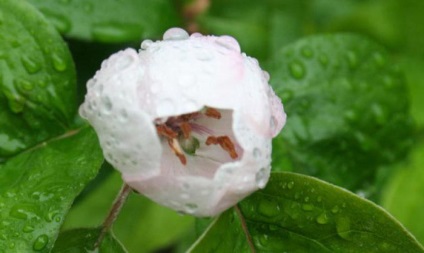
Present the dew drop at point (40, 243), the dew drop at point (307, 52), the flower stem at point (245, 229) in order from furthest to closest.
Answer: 1. the dew drop at point (307, 52)
2. the flower stem at point (245, 229)
3. the dew drop at point (40, 243)

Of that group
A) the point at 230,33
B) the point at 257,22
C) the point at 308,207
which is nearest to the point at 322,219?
the point at 308,207

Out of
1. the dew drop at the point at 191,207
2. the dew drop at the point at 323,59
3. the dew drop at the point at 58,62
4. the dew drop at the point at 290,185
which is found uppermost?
the dew drop at the point at 191,207

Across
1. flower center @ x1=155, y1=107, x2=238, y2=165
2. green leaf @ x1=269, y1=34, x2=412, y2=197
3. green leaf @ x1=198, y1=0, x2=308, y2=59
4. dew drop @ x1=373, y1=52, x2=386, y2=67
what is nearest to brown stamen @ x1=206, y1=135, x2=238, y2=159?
flower center @ x1=155, y1=107, x2=238, y2=165

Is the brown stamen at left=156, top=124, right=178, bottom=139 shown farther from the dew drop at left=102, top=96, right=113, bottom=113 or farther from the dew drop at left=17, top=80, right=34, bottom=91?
the dew drop at left=17, top=80, right=34, bottom=91


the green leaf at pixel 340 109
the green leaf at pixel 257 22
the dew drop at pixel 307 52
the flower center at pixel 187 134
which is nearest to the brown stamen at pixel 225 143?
the flower center at pixel 187 134

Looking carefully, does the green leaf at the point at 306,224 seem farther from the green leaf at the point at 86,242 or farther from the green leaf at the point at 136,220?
the green leaf at the point at 136,220

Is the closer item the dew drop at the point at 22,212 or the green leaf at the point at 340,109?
the dew drop at the point at 22,212

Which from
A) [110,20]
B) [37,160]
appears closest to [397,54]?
[110,20]
